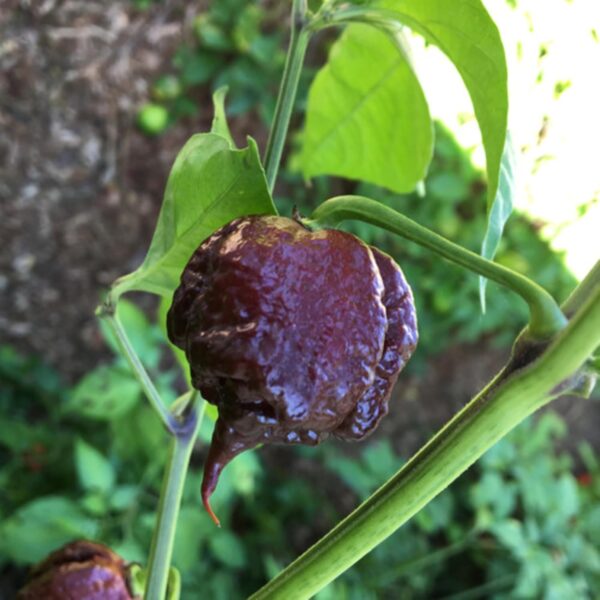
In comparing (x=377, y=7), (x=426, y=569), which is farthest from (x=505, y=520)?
(x=377, y=7)

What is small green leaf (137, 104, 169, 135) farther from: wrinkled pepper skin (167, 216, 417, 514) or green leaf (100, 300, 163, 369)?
wrinkled pepper skin (167, 216, 417, 514)

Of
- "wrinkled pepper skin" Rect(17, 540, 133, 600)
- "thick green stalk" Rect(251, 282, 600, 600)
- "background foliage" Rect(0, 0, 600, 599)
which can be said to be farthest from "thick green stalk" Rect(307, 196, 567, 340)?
"background foliage" Rect(0, 0, 600, 599)

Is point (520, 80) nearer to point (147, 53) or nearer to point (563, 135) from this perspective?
point (563, 135)

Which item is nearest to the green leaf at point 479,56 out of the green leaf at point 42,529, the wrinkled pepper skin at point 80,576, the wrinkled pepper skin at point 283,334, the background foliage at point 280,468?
the wrinkled pepper skin at point 283,334

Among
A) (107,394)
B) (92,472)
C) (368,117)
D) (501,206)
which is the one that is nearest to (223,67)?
(107,394)

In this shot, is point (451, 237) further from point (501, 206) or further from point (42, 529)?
point (501, 206)

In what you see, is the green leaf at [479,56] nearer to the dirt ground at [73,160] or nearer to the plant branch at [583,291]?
the plant branch at [583,291]

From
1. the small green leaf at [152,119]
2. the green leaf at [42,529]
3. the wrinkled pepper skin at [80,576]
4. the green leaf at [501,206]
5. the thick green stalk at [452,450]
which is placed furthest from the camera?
the small green leaf at [152,119]
